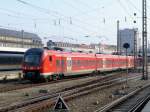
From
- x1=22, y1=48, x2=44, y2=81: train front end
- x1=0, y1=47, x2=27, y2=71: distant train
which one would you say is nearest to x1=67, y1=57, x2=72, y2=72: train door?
x1=0, y1=47, x2=27, y2=71: distant train

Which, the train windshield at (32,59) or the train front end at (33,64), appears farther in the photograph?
the train windshield at (32,59)

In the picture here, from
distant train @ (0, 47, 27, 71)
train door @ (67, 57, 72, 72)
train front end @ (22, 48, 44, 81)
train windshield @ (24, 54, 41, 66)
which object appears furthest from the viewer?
train door @ (67, 57, 72, 72)

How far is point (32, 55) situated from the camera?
34688 millimetres

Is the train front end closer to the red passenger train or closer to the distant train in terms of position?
the red passenger train

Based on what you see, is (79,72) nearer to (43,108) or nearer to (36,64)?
(36,64)

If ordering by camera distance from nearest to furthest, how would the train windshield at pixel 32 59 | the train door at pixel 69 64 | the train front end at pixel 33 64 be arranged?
the train front end at pixel 33 64 → the train windshield at pixel 32 59 → the train door at pixel 69 64

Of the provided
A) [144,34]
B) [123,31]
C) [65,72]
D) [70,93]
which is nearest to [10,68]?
[65,72]

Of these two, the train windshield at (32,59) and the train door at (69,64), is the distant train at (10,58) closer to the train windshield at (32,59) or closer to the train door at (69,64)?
the train windshield at (32,59)

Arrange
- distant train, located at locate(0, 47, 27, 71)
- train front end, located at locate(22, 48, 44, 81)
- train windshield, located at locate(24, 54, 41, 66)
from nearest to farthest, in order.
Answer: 1. train front end, located at locate(22, 48, 44, 81)
2. train windshield, located at locate(24, 54, 41, 66)
3. distant train, located at locate(0, 47, 27, 71)

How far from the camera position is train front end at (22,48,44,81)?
34.2 meters

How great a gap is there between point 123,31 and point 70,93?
12900 centimetres

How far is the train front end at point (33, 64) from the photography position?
34.2 m

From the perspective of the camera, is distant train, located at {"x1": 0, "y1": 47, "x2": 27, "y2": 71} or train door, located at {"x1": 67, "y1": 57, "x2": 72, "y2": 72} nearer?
distant train, located at {"x1": 0, "y1": 47, "x2": 27, "y2": 71}

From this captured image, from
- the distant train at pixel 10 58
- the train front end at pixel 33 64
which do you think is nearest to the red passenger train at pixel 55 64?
the train front end at pixel 33 64
